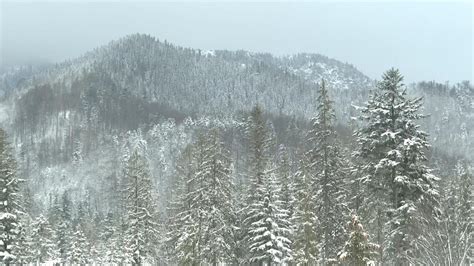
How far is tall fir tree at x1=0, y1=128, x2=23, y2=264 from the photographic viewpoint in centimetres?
4069

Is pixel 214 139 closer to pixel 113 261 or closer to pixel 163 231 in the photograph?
pixel 163 231

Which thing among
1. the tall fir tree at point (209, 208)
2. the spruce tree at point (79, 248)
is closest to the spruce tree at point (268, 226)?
the tall fir tree at point (209, 208)

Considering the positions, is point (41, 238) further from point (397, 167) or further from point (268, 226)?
point (397, 167)

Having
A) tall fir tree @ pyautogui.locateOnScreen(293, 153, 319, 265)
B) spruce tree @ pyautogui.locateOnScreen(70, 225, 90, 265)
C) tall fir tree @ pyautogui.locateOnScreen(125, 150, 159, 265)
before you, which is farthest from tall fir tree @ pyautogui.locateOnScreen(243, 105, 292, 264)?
spruce tree @ pyautogui.locateOnScreen(70, 225, 90, 265)

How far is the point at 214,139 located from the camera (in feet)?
138

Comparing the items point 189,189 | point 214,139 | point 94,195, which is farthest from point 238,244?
point 94,195

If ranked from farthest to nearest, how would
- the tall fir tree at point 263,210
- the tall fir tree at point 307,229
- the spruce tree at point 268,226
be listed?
1. the tall fir tree at point 263,210
2. the spruce tree at point 268,226
3. the tall fir tree at point 307,229

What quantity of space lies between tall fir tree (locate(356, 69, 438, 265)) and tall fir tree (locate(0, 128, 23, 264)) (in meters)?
26.7

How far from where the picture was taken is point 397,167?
28000 millimetres

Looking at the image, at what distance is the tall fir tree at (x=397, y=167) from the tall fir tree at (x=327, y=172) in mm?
6988

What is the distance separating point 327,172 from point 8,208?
23.8m

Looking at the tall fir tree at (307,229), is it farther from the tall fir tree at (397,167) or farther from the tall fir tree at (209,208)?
the tall fir tree at (397,167)

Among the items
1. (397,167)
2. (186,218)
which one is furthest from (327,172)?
(186,218)

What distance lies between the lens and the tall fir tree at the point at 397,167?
26.8 meters
